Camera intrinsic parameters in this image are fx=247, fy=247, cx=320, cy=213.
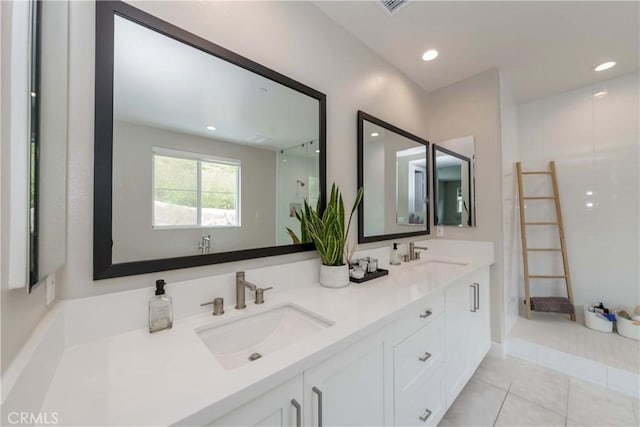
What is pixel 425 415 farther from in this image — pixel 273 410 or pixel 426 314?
pixel 273 410

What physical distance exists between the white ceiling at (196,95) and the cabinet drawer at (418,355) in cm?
118

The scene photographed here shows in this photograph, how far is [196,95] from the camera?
1.08 meters

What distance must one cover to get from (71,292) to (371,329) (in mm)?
1005

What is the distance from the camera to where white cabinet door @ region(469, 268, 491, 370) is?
181 cm

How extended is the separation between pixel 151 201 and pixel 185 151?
0.25 m

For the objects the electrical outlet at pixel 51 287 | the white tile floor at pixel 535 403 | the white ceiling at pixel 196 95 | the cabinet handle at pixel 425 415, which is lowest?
the white tile floor at pixel 535 403

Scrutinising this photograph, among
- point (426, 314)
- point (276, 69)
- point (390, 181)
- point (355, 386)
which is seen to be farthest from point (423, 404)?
point (276, 69)

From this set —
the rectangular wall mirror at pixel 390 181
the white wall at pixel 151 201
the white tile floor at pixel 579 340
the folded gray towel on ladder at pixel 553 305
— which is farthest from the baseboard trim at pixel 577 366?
the white wall at pixel 151 201

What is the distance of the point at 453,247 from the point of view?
7.95ft

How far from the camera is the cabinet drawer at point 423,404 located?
1088 millimetres

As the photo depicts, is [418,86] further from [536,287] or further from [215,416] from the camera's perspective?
[215,416]

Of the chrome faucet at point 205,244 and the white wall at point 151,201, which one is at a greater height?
the white wall at point 151,201

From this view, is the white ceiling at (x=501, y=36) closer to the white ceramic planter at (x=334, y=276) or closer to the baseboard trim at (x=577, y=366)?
the white ceramic planter at (x=334, y=276)

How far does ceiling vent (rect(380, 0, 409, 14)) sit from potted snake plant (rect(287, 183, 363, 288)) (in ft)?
4.14
